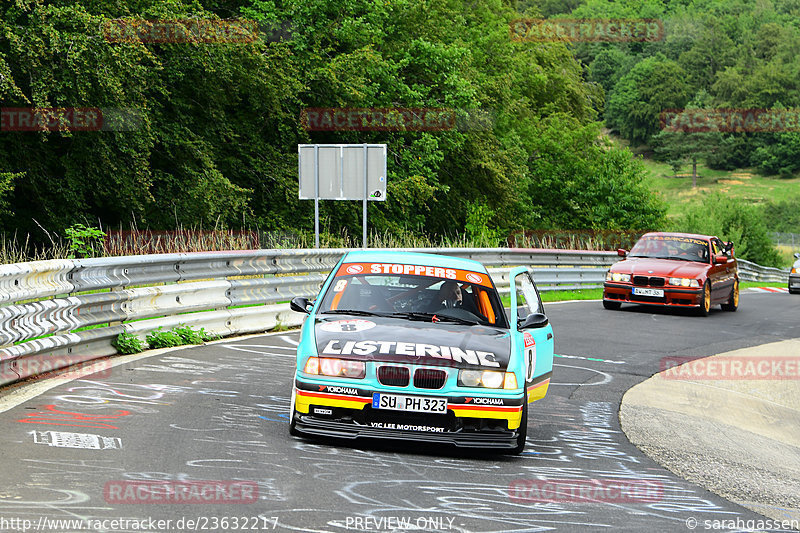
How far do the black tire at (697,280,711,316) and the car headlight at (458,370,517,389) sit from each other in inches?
556

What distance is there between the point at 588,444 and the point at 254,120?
27.5 m

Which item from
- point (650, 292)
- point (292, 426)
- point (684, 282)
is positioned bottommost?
point (650, 292)

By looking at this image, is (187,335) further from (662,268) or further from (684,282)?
(662,268)

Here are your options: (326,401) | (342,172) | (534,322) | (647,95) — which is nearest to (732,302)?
(342,172)

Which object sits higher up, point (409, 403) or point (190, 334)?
point (409, 403)

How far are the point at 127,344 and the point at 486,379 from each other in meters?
5.13

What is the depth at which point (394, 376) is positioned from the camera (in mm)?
6492

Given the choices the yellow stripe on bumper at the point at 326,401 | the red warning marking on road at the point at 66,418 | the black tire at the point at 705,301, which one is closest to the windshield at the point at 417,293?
the yellow stripe on bumper at the point at 326,401

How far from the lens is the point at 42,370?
8781 mm

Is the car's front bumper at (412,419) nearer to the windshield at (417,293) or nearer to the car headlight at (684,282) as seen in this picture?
the windshield at (417,293)

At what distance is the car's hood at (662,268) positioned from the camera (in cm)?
1992

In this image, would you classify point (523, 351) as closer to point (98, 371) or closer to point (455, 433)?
point (455, 433)

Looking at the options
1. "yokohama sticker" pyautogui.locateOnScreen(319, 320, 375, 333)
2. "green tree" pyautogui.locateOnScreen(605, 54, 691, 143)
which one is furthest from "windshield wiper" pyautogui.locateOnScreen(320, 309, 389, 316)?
"green tree" pyautogui.locateOnScreen(605, 54, 691, 143)

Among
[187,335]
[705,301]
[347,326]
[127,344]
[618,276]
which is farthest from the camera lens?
[618,276]
